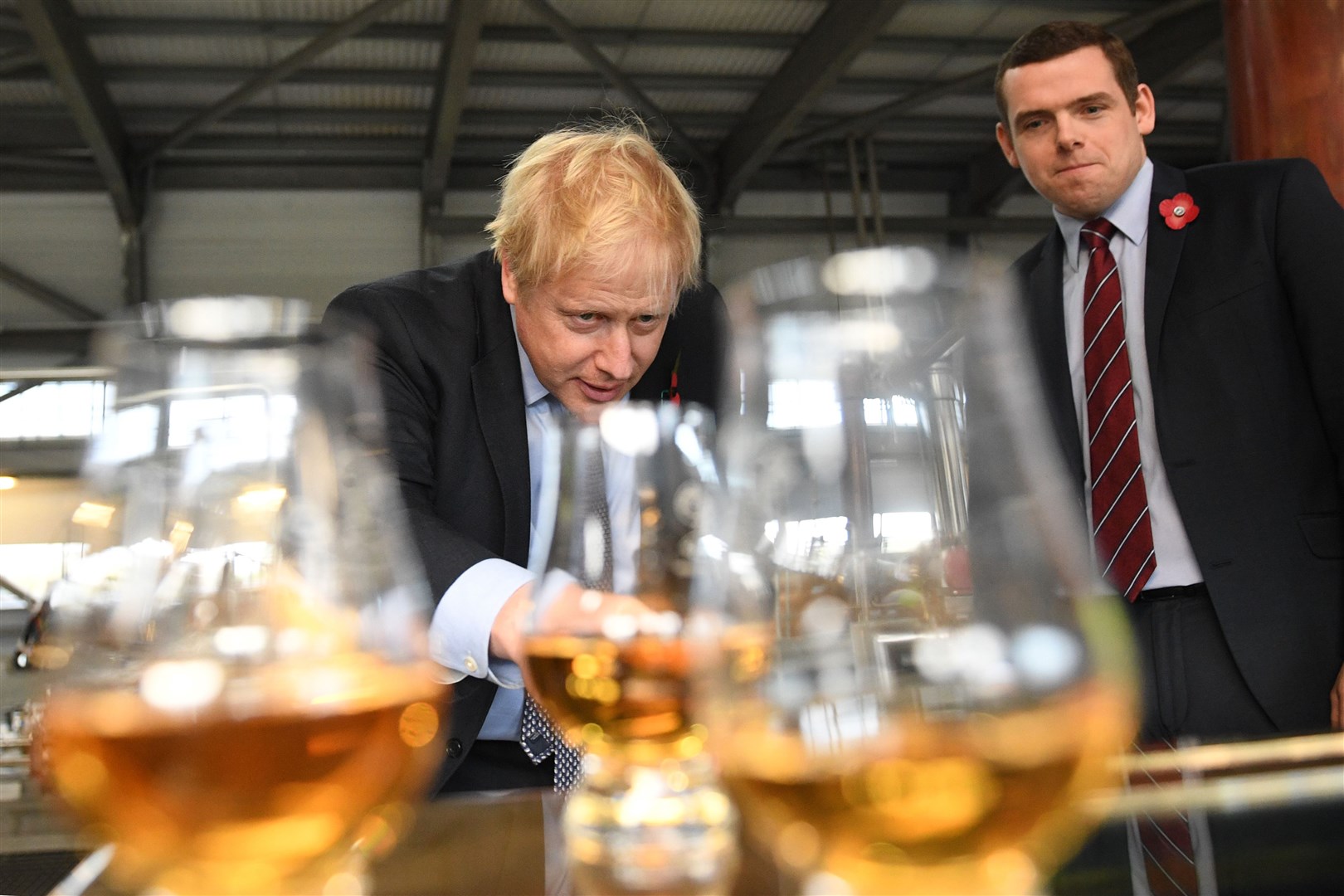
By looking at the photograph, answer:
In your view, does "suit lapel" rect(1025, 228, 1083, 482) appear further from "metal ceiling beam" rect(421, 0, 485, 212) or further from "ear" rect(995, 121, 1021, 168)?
"metal ceiling beam" rect(421, 0, 485, 212)

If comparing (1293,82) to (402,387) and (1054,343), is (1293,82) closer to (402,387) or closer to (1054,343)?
(1054,343)

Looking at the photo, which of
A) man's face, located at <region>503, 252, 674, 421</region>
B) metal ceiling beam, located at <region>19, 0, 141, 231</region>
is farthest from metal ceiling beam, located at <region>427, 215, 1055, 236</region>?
man's face, located at <region>503, 252, 674, 421</region>

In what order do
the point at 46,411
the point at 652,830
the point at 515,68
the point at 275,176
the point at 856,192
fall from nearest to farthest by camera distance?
1. the point at 652,830
2. the point at 515,68
3. the point at 46,411
4. the point at 275,176
5. the point at 856,192

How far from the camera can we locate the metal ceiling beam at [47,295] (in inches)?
315

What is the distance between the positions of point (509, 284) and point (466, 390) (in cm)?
18

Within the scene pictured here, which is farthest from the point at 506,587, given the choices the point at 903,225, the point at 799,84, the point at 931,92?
the point at 903,225

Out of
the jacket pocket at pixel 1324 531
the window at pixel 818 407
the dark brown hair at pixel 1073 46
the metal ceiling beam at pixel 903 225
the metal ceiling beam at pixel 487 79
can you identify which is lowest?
the window at pixel 818 407

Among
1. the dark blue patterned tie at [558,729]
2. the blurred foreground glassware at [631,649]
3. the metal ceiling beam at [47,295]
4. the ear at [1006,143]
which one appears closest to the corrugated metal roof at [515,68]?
the metal ceiling beam at [47,295]

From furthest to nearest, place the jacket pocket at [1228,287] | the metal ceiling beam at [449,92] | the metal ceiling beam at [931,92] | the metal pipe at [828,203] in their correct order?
the metal pipe at [828,203], the metal ceiling beam at [931,92], the metal ceiling beam at [449,92], the jacket pocket at [1228,287]

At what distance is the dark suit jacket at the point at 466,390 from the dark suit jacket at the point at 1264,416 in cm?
76

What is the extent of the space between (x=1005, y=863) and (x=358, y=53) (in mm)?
7656

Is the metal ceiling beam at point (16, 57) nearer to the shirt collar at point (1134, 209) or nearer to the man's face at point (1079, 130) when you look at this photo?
the man's face at point (1079, 130)

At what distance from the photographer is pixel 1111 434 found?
1.99 m

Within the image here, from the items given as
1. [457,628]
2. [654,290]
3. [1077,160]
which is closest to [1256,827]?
[457,628]
